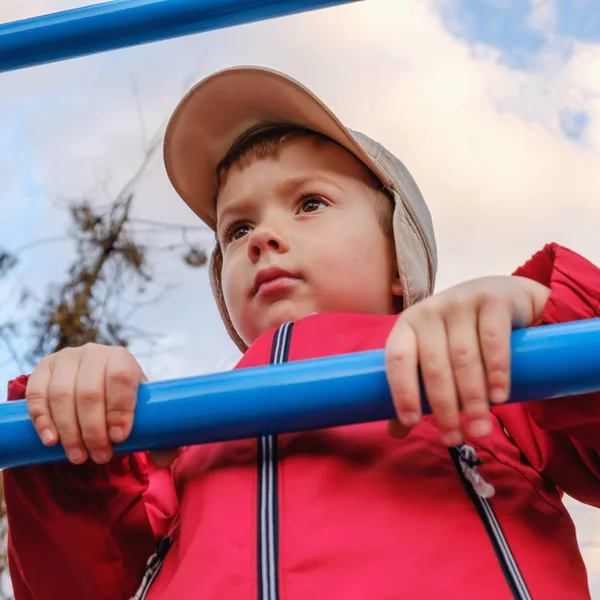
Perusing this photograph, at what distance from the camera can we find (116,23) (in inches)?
35.0

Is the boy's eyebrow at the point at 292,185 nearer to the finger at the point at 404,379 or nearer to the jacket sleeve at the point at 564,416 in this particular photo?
the jacket sleeve at the point at 564,416

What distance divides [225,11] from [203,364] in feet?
2.98

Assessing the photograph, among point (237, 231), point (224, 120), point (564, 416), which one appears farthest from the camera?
point (224, 120)

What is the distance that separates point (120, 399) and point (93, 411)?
0.02m

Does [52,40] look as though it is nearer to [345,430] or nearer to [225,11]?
[225,11]

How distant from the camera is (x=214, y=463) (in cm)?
66

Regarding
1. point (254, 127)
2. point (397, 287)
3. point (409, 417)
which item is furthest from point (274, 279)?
point (409, 417)

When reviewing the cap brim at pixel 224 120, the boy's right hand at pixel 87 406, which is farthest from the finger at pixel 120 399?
the cap brim at pixel 224 120

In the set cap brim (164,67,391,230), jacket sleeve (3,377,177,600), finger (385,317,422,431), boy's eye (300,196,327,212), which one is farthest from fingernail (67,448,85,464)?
cap brim (164,67,391,230)

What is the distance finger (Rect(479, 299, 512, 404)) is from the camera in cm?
48

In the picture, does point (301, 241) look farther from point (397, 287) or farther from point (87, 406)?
Result: point (87, 406)

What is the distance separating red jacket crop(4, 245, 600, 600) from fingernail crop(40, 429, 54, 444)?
10cm

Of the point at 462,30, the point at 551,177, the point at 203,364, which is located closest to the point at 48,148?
the point at 203,364

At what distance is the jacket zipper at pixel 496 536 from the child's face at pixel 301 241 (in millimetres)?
290
